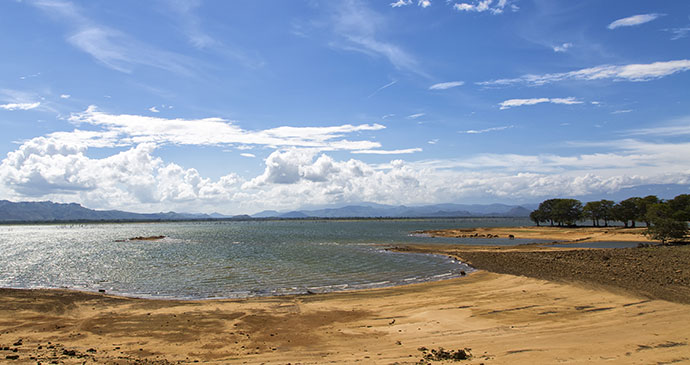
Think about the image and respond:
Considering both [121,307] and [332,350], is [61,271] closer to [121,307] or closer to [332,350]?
[121,307]

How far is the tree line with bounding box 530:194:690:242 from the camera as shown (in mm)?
59281

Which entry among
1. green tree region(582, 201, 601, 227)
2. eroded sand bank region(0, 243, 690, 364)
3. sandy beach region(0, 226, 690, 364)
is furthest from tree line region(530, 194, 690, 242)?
eroded sand bank region(0, 243, 690, 364)

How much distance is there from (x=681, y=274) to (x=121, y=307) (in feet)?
126

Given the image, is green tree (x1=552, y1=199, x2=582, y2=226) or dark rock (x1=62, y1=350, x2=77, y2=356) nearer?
dark rock (x1=62, y1=350, x2=77, y2=356)

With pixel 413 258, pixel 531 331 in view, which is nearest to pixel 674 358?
pixel 531 331

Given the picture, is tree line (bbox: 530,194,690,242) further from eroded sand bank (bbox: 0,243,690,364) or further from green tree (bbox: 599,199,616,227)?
eroded sand bank (bbox: 0,243,690,364)

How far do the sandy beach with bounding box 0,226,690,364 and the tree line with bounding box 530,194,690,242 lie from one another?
1557 inches

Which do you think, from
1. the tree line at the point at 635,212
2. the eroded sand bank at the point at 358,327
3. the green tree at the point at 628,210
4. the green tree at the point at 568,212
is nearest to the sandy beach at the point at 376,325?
the eroded sand bank at the point at 358,327

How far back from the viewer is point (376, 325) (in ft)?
60.3

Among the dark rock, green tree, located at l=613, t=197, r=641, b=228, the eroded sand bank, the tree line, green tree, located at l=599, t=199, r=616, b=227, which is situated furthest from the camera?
green tree, located at l=599, t=199, r=616, b=227

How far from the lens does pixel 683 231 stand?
58.2 m

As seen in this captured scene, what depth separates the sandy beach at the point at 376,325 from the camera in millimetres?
13609

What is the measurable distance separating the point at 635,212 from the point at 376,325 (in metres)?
121

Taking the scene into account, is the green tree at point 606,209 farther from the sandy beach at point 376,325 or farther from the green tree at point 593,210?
the sandy beach at point 376,325
